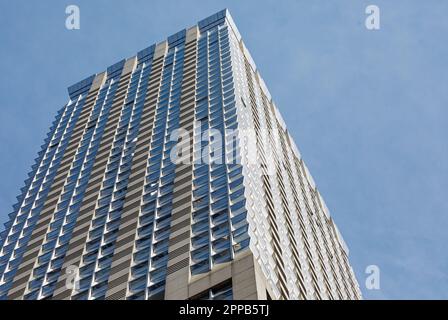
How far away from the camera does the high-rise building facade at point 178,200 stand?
64312 millimetres

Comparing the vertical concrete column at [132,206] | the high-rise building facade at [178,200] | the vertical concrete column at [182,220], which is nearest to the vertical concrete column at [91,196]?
the high-rise building facade at [178,200]

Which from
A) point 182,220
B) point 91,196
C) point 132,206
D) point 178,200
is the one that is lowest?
point 182,220

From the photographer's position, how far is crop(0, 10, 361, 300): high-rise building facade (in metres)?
64.3

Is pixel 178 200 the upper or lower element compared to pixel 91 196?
lower

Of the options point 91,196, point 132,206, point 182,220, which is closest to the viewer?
point 182,220

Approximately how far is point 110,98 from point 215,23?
22.4 meters

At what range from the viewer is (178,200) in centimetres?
7512

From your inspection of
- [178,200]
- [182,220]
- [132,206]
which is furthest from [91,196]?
[182,220]

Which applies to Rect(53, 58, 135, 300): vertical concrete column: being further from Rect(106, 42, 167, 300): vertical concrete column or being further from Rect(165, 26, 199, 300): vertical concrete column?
Rect(165, 26, 199, 300): vertical concrete column

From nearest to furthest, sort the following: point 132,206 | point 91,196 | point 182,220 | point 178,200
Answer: point 182,220
point 178,200
point 132,206
point 91,196

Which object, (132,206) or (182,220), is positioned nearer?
(182,220)

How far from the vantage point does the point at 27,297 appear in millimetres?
73062

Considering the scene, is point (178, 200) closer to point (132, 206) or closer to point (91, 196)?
point (132, 206)
